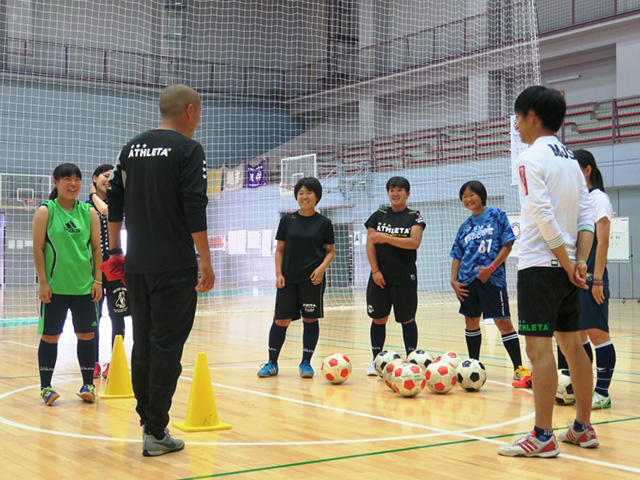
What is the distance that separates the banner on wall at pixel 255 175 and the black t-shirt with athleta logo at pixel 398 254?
16552mm

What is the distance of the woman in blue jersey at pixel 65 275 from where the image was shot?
4.70 m

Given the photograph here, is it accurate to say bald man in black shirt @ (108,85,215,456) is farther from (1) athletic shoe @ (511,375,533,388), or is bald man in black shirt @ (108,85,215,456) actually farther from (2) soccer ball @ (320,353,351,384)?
(1) athletic shoe @ (511,375,533,388)

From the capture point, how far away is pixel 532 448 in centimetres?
331

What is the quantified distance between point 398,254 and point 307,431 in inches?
92.5

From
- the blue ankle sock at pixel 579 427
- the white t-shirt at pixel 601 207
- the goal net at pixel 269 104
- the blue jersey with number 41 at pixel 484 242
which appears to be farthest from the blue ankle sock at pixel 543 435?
the goal net at pixel 269 104

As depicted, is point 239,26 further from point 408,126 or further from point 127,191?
point 127,191

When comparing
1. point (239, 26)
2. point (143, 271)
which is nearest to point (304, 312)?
point (143, 271)

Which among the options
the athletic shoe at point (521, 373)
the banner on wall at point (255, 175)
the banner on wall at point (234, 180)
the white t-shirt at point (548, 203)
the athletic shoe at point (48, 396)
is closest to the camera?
the white t-shirt at point (548, 203)

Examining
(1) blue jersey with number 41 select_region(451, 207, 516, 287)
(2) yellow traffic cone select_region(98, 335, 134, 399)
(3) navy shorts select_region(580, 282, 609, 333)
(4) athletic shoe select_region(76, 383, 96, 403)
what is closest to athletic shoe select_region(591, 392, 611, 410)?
(3) navy shorts select_region(580, 282, 609, 333)

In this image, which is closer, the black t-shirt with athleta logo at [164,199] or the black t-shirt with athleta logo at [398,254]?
the black t-shirt with athleta logo at [164,199]

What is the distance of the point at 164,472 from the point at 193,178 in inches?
51.9

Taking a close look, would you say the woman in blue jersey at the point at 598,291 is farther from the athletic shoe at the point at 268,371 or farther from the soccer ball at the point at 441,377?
the athletic shoe at the point at 268,371

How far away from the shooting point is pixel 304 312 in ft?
19.7

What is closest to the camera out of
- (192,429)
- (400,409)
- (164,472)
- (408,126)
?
(164,472)
